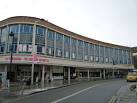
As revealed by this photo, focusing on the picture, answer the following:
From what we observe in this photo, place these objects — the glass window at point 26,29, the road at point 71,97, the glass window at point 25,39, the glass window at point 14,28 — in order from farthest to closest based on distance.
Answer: the glass window at point 14,28 < the glass window at point 26,29 < the glass window at point 25,39 < the road at point 71,97

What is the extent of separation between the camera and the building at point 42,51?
34.0 meters

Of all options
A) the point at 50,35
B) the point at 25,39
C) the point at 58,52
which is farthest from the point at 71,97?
the point at 58,52

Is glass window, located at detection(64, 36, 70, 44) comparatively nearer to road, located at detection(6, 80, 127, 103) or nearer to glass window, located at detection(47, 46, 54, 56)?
glass window, located at detection(47, 46, 54, 56)

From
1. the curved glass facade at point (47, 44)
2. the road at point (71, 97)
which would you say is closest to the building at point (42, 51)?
the curved glass facade at point (47, 44)

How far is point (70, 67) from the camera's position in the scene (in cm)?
4472

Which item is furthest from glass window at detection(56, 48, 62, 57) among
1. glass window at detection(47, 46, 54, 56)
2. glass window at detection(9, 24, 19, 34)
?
glass window at detection(9, 24, 19, 34)

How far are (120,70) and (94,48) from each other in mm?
19314

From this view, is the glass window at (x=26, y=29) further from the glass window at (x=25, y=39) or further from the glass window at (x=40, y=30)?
the glass window at (x=40, y=30)

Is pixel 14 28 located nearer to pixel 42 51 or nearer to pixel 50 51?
pixel 42 51

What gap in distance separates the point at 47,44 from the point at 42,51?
2108mm

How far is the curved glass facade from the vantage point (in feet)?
113

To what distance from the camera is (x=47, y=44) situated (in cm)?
3725

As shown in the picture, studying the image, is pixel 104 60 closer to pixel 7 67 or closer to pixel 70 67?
pixel 70 67

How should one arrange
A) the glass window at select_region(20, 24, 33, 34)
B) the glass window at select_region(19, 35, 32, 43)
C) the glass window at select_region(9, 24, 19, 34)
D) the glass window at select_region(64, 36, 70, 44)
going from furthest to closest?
the glass window at select_region(64, 36, 70, 44)
the glass window at select_region(9, 24, 19, 34)
the glass window at select_region(20, 24, 33, 34)
the glass window at select_region(19, 35, 32, 43)
